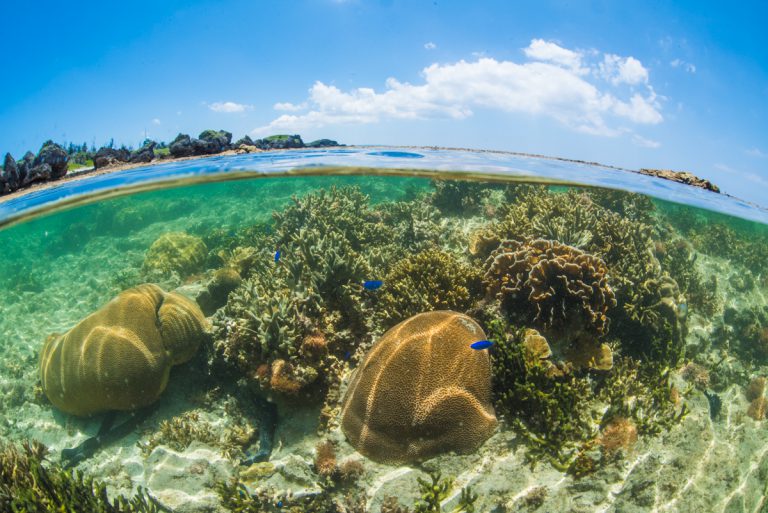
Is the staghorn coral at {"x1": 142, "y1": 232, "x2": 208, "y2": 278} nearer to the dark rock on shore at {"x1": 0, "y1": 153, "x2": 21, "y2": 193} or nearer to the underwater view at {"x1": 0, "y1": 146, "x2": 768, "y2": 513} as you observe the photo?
the underwater view at {"x1": 0, "y1": 146, "x2": 768, "y2": 513}

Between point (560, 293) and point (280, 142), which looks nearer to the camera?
point (560, 293)

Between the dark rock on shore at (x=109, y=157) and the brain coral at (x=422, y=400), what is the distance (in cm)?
1290

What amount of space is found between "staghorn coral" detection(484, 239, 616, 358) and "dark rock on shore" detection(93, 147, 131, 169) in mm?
13802

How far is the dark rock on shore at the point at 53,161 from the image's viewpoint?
11344 mm

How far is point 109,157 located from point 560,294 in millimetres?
14905

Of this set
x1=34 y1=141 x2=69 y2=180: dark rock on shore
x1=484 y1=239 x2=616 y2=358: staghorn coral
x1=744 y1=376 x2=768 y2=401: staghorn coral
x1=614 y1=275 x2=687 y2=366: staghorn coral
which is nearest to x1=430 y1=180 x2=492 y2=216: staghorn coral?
x1=614 y1=275 x2=687 y2=366: staghorn coral

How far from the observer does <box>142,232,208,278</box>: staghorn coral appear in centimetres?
1152

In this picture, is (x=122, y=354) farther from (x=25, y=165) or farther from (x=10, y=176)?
(x=25, y=165)

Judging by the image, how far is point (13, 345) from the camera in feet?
30.6

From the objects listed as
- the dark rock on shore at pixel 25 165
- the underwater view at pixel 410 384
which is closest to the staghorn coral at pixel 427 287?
the underwater view at pixel 410 384

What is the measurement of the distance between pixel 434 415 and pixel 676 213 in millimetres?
16381

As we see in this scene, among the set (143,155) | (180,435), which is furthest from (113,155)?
(180,435)

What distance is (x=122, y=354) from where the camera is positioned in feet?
20.0

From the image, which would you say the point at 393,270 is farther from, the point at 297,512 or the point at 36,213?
the point at 36,213
